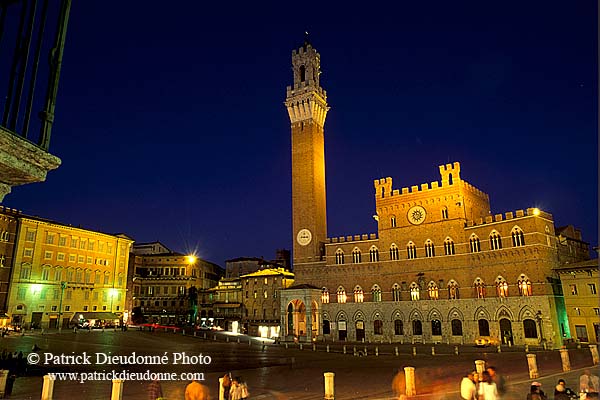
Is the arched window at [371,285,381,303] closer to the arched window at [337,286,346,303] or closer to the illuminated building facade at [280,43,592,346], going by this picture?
the illuminated building facade at [280,43,592,346]

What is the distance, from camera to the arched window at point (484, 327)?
4225 cm

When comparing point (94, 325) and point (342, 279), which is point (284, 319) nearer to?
point (342, 279)

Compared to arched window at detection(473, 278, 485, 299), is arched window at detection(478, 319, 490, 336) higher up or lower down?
lower down

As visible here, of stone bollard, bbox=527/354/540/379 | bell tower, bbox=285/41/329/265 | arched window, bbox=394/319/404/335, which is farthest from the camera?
bell tower, bbox=285/41/329/265

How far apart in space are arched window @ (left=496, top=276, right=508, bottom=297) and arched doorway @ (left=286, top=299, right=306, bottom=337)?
76.1ft

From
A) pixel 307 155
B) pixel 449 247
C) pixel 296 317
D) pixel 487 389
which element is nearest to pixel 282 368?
pixel 487 389

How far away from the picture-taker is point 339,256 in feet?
175

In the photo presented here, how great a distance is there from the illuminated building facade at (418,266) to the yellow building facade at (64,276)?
24.6 m

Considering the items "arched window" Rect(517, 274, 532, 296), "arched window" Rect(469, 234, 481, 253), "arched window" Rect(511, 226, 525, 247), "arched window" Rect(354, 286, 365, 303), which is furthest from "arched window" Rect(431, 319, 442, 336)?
"arched window" Rect(511, 226, 525, 247)

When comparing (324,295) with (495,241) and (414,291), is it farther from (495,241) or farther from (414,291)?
(495,241)

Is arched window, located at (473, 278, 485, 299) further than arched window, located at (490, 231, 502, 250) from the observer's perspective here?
Yes

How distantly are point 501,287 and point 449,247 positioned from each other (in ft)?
21.5

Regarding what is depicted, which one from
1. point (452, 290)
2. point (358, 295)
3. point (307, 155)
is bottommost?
point (358, 295)

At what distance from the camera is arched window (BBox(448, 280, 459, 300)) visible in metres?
44.7
